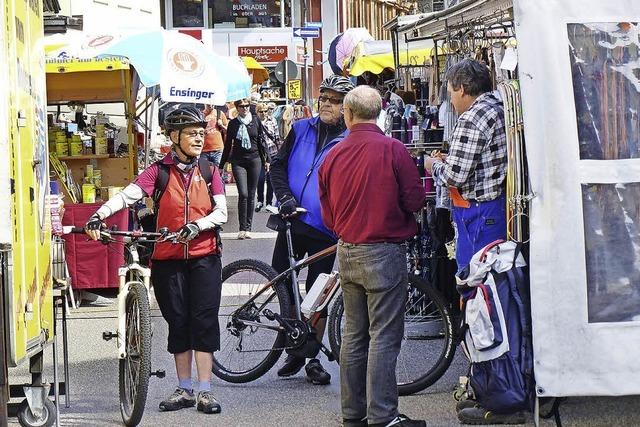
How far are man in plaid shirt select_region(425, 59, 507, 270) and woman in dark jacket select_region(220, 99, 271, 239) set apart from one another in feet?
33.9

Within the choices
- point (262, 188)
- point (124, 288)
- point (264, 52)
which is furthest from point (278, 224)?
point (264, 52)

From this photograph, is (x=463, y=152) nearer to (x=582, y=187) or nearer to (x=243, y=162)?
(x=582, y=187)

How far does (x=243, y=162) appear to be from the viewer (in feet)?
57.6

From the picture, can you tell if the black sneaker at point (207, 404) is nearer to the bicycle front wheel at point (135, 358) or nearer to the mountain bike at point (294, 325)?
the bicycle front wheel at point (135, 358)

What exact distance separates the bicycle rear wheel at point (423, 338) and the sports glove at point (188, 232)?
3.51 ft

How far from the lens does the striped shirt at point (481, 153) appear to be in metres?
7.01

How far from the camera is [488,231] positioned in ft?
23.2

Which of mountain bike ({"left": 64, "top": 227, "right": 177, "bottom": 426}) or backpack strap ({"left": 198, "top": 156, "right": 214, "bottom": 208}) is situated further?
backpack strap ({"left": 198, "top": 156, "right": 214, "bottom": 208})

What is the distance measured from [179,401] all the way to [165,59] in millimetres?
5355

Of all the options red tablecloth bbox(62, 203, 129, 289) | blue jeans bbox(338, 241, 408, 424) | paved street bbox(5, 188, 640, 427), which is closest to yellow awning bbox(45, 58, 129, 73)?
red tablecloth bbox(62, 203, 129, 289)

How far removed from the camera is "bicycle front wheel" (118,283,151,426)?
22.9 ft

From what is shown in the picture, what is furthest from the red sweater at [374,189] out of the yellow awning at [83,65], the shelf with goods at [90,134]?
the yellow awning at [83,65]

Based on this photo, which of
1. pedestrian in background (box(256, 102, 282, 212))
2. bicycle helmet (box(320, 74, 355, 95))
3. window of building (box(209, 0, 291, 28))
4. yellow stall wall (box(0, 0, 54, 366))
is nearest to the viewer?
yellow stall wall (box(0, 0, 54, 366))

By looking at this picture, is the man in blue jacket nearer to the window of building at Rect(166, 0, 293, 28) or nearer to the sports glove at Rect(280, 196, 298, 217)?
the sports glove at Rect(280, 196, 298, 217)
